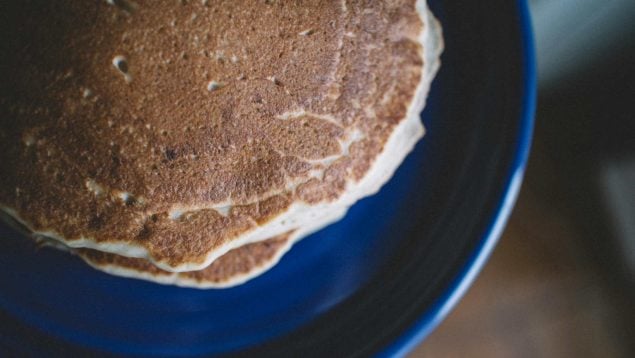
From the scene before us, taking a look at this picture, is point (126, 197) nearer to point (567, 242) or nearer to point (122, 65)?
point (122, 65)

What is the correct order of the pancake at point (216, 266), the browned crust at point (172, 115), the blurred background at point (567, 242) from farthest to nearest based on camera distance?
the blurred background at point (567, 242) < the pancake at point (216, 266) < the browned crust at point (172, 115)

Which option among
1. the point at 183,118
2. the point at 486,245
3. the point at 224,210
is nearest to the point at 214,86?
the point at 183,118

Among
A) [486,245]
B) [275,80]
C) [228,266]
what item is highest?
[275,80]

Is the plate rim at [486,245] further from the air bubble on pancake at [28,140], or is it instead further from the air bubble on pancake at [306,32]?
the air bubble on pancake at [28,140]

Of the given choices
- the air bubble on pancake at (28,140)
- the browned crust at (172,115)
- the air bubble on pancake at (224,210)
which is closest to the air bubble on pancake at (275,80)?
the browned crust at (172,115)

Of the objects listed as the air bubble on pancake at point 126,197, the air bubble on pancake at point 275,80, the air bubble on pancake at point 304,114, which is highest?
the air bubble on pancake at point 275,80

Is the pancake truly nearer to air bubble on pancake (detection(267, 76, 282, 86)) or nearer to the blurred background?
air bubble on pancake (detection(267, 76, 282, 86))

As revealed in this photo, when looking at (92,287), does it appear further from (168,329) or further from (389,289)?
(389,289)
